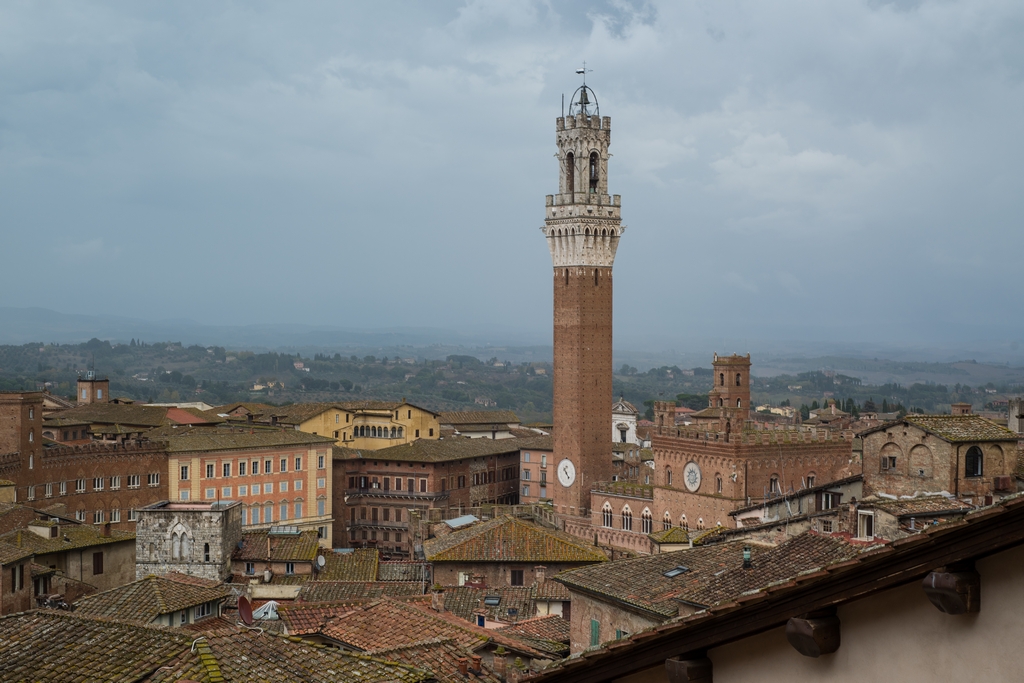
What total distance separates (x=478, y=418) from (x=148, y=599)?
277 feet

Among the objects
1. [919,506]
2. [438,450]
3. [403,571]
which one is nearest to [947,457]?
[919,506]

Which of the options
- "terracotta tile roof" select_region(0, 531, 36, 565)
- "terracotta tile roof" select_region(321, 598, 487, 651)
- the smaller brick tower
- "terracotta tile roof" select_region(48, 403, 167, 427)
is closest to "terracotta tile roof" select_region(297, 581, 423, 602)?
"terracotta tile roof" select_region(0, 531, 36, 565)

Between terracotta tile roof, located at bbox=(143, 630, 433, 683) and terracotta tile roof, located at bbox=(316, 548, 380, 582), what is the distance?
103 ft

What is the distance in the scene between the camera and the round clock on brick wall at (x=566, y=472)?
78.4m

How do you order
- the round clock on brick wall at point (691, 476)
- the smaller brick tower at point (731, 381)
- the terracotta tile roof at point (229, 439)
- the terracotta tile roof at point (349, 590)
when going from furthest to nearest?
the smaller brick tower at point (731, 381)
the terracotta tile roof at point (229, 439)
the round clock on brick wall at point (691, 476)
the terracotta tile roof at point (349, 590)

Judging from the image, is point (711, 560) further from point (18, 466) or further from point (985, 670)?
point (18, 466)

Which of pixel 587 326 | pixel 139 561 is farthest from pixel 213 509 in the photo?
pixel 587 326

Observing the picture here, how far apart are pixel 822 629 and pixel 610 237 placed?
Answer: 7587 centimetres

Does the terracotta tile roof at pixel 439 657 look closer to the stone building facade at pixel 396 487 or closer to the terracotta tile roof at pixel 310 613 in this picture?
the terracotta tile roof at pixel 310 613

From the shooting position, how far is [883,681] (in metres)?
6.11

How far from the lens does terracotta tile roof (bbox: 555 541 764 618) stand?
24.8 m

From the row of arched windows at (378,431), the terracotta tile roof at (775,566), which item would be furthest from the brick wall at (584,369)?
the terracotta tile roof at (775,566)

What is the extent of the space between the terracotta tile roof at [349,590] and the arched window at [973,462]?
1884 cm

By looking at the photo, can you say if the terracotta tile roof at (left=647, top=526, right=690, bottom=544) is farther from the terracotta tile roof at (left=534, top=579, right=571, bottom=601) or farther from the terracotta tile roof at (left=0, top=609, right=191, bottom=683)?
the terracotta tile roof at (left=0, top=609, right=191, bottom=683)
